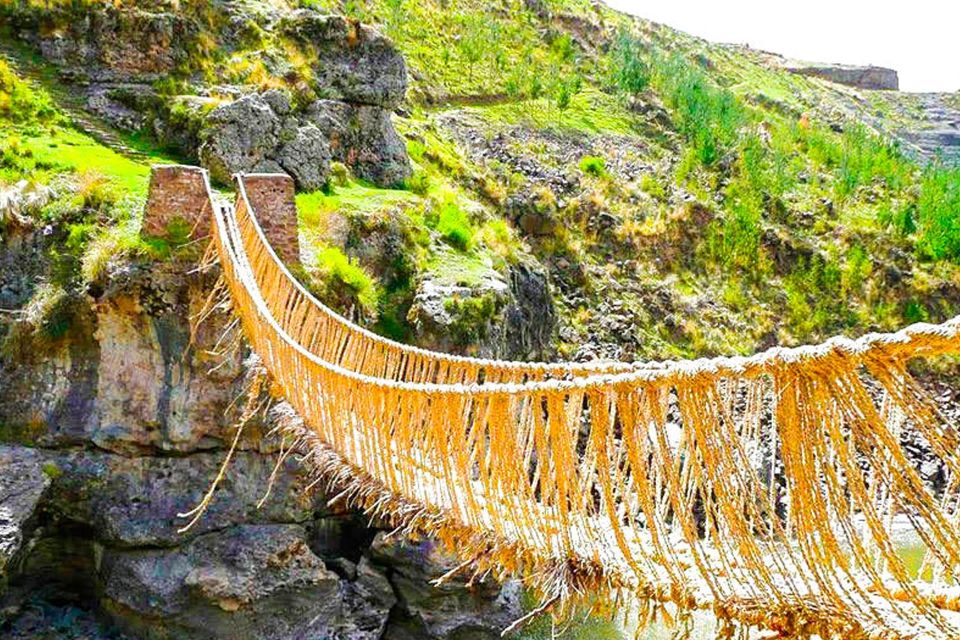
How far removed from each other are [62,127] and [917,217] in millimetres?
28867

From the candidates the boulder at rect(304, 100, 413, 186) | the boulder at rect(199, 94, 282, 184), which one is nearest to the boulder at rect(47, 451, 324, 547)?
the boulder at rect(199, 94, 282, 184)

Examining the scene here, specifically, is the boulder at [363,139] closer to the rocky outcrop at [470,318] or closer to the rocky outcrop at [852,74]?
the rocky outcrop at [470,318]

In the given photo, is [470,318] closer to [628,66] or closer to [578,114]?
[578,114]

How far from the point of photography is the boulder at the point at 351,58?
12.4 metres

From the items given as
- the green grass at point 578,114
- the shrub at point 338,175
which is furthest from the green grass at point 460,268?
the green grass at point 578,114

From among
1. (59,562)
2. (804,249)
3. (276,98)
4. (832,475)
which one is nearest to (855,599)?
(832,475)

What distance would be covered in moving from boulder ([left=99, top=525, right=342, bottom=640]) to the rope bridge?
3.96m

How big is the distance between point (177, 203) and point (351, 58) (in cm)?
579

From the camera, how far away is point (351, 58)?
12547 millimetres

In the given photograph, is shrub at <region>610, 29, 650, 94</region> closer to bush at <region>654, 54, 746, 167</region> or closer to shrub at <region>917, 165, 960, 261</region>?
bush at <region>654, 54, 746, 167</region>

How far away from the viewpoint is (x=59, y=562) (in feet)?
26.6

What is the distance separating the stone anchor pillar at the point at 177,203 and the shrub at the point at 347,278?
1265mm

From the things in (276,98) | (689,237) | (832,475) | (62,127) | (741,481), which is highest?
(832,475)

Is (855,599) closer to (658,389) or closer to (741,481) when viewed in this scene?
(741,481)
